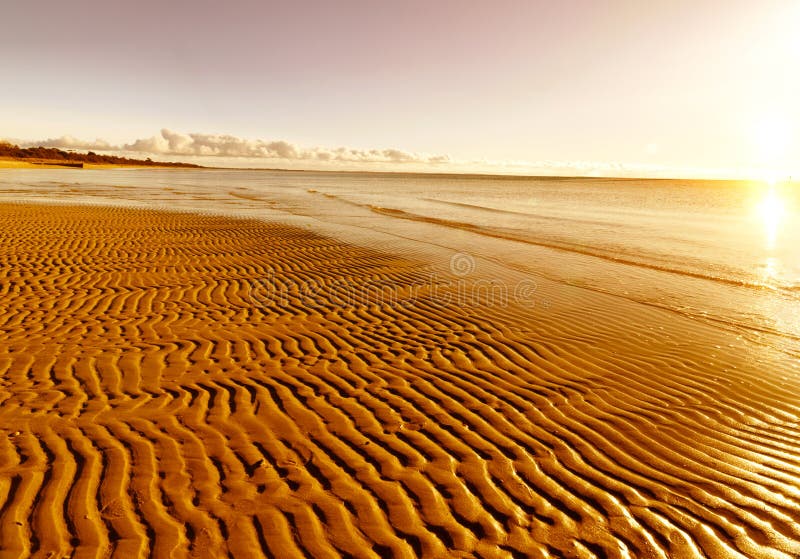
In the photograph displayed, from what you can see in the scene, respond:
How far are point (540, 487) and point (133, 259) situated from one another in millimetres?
12376

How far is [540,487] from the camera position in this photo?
379cm

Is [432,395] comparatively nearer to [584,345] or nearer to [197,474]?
[197,474]

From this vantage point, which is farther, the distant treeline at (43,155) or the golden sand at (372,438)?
the distant treeline at (43,155)

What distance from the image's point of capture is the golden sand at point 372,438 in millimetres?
3232

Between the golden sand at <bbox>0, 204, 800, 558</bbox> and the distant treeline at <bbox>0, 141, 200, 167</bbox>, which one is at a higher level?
the distant treeline at <bbox>0, 141, 200, 167</bbox>

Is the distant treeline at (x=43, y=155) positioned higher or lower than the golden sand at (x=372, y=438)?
higher

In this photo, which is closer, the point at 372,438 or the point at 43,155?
the point at 372,438

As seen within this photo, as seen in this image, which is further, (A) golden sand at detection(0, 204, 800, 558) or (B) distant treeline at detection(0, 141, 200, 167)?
(B) distant treeline at detection(0, 141, 200, 167)

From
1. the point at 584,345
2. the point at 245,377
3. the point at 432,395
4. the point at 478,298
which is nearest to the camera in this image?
the point at 432,395

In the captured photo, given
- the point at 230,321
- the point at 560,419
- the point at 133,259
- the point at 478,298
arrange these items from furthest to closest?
1. the point at 133,259
2. the point at 478,298
3. the point at 230,321
4. the point at 560,419

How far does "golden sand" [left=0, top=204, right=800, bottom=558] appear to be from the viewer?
3.23 meters

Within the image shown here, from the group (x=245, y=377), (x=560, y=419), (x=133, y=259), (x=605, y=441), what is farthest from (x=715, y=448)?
(x=133, y=259)

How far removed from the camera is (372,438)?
4.43 meters

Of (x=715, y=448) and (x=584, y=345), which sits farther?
(x=584, y=345)
